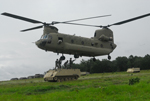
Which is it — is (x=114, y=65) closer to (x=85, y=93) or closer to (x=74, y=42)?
(x=74, y=42)

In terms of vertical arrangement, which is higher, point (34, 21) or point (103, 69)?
point (34, 21)

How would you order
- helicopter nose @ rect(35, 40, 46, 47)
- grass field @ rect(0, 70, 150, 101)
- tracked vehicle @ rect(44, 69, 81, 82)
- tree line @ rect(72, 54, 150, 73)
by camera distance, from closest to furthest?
grass field @ rect(0, 70, 150, 101), tracked vehicle @ rect(44, 69, 81, 82), helicopter nose @ rect(35, 40, 46, 47), tree line @ rect(72, 54, 150, 73)

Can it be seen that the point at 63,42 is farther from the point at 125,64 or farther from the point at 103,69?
the point at 125,64

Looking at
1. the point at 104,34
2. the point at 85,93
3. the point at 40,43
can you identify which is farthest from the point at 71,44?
the point at 85,93

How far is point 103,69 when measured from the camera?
7788cm

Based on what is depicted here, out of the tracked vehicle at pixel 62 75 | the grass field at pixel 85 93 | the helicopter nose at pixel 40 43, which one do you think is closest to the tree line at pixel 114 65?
the tracked vehicle at pixel 62 75

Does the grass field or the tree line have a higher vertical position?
the tree line

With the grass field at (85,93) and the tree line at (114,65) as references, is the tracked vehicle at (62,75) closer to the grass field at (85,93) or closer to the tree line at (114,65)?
the grass field at (85,93)

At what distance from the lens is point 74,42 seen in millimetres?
20297

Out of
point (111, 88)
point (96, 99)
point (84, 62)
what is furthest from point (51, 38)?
point (84, 62)

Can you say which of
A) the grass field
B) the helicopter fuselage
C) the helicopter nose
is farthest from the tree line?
the grass field

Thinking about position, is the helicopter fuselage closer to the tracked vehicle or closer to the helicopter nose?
the helicopter nose

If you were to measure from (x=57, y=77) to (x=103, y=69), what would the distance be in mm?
62585

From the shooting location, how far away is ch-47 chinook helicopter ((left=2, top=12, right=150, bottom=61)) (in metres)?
18.6
